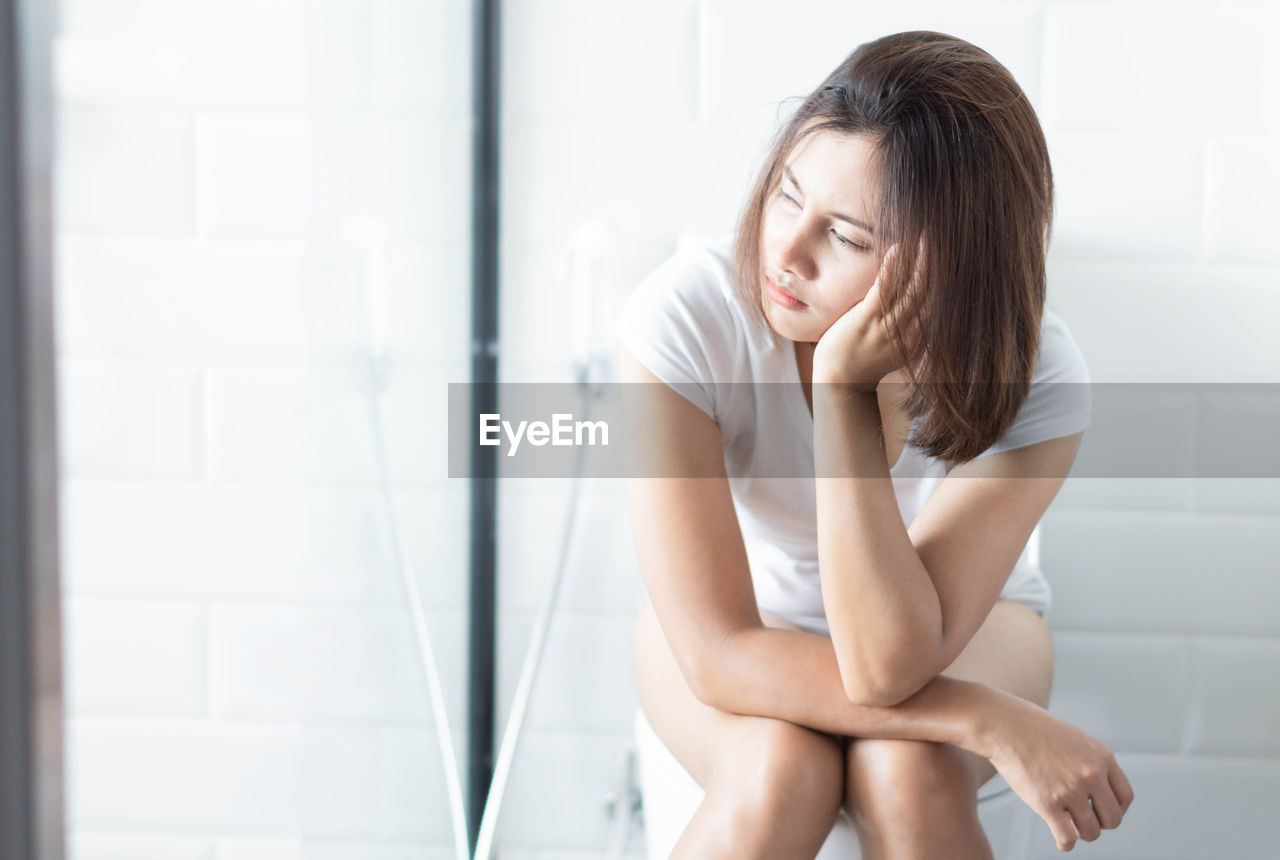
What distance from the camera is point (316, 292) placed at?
0.66 metres

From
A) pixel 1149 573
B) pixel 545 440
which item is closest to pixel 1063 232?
pixel 1149 573

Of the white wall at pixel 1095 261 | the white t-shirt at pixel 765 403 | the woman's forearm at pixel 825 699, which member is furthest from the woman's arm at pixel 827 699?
the white wall at pixel 1095 261

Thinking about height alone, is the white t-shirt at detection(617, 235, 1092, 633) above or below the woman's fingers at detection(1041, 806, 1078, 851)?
above

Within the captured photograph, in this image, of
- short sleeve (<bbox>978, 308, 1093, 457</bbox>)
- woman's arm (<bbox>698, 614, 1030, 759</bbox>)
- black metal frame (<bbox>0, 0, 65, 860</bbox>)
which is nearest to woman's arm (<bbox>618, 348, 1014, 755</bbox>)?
woman's arm (<bbox>698, 614, 1030, 759</bbox>)

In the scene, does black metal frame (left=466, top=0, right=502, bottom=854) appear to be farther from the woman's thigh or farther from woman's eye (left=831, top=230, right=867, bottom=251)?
woman's eye (left=831, top=230, right=867, bottom=251)

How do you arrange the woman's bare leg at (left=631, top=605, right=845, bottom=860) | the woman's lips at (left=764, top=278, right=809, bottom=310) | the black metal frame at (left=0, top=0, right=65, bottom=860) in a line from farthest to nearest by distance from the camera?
the woman's lips at (left=764, top=278, right=809, bottom=310), the woman's bare leg at (left=631, top=605, right=845, bottom=860), the black metal frame at (left=0, top=0, right=65, bottom=860)

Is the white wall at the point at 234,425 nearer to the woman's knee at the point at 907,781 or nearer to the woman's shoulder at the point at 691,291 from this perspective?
the woman's shoulder at the point at 691,291

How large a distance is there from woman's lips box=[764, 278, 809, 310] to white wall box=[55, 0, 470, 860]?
331 millimetres

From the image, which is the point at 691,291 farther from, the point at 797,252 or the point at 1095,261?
the point at 1095,261

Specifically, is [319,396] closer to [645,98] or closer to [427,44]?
[427,44]

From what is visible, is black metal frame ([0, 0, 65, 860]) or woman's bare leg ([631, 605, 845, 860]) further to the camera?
woman's bare leg ([631, 605, 845, 860])

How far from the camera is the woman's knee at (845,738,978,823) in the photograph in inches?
28.1

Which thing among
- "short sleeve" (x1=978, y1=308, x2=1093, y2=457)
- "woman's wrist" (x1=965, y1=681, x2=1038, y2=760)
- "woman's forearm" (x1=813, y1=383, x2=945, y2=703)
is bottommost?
"woman's wrist" (x1=965, y1=681, x2=1038, y2=760)

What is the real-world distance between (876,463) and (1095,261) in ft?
1.95
